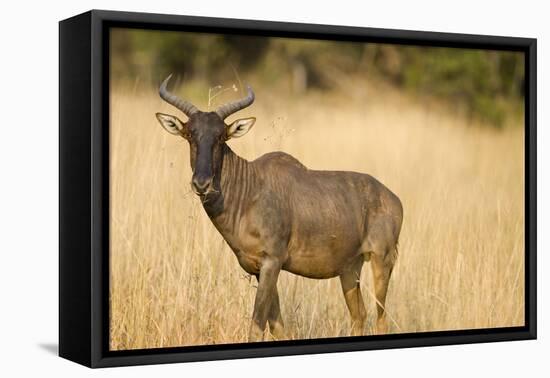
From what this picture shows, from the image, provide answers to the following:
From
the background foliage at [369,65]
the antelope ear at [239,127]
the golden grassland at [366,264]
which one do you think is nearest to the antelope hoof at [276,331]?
the golden grassland at [366,264]

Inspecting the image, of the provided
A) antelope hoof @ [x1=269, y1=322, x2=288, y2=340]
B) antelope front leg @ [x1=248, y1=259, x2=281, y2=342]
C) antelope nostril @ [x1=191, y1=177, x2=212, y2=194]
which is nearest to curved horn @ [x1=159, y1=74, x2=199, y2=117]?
antelope nostril @ [x1=191, y1=177, x2=212, y2=194]

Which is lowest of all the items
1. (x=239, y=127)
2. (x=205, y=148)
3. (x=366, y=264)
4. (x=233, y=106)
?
(x=366, y=264)

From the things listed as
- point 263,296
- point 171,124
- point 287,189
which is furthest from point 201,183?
point 263,296

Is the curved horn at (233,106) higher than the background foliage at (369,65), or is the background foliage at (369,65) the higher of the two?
the background foliage at (369,65)

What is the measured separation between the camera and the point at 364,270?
13445mm

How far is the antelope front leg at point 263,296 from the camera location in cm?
1252

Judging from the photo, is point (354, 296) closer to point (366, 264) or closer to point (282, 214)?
point (366, 264)

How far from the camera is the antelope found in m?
12.3

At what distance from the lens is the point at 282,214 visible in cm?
1274

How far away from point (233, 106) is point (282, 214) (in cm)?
114

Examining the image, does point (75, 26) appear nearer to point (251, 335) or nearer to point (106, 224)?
point (106, 224)

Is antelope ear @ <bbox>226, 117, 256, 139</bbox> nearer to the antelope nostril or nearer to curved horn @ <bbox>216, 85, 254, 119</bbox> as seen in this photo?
curved horn @ <bbox>216, 85, 254, 119</bbox>

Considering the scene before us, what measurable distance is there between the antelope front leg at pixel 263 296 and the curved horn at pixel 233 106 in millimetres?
1395

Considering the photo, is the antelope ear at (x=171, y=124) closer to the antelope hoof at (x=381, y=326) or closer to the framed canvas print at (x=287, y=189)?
the framed canvas print at (x=287, y=189)
